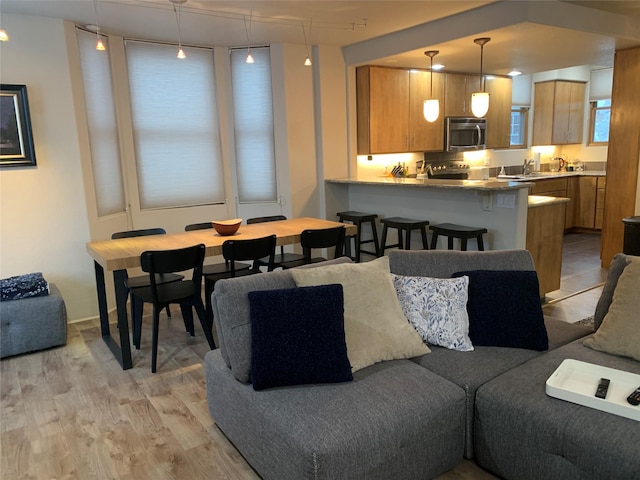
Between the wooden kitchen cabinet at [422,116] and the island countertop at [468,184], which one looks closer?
the island countertop at [468,184]

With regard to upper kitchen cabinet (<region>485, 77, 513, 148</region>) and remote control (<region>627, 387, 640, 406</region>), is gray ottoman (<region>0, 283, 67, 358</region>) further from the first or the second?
upper kitchen cabinet (<region>485, 77, 513, 148</region>)

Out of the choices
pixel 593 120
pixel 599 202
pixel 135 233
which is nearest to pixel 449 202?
pixel 135 233

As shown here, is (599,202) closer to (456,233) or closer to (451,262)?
(456,233)

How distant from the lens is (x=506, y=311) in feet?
8.30

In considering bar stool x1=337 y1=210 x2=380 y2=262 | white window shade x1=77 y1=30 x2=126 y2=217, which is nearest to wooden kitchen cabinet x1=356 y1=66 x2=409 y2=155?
bar stool x1=337 y1=210 x2=380 y2=262

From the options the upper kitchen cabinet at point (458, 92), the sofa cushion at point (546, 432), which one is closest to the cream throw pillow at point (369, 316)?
the sofa cushion at point (546, 432)

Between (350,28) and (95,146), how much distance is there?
8.90 ft

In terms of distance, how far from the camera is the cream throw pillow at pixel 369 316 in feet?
7.73

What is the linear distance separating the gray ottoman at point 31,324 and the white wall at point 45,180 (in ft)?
2.04

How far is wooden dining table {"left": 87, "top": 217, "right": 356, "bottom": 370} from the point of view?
10.9ft

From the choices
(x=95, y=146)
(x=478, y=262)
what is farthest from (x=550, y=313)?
(x=95, y=146)

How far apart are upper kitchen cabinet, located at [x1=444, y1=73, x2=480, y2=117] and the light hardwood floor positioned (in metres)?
4.67

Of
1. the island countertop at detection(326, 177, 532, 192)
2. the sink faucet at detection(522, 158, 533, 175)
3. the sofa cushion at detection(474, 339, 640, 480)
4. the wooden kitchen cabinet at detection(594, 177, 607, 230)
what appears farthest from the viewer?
the sink faucet at detection(522, 158, 533, 175)

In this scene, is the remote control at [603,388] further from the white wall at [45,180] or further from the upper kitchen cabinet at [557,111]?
the upper kitchen cabinet at [557,111]
